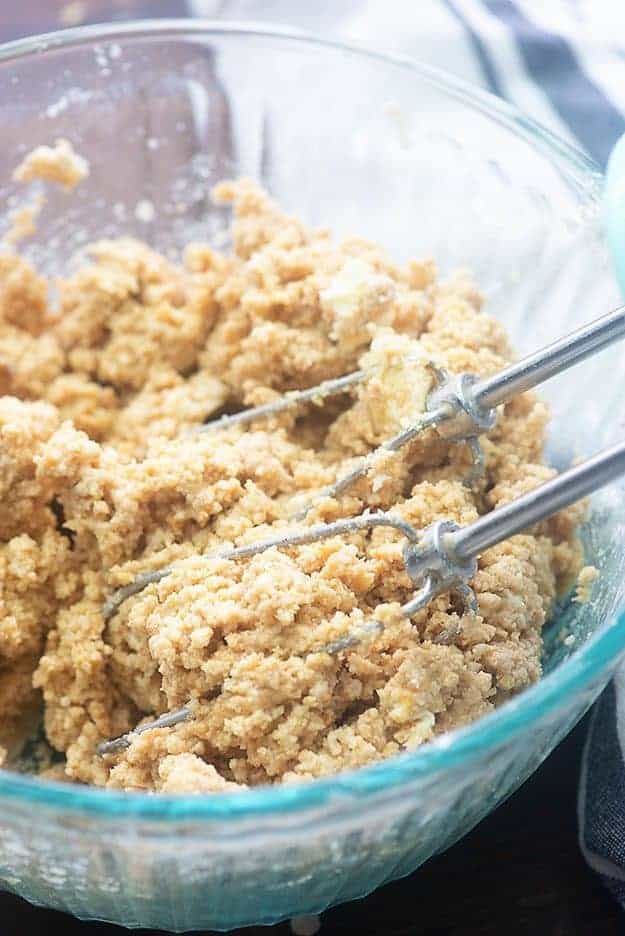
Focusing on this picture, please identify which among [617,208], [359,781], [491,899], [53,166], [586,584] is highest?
[53,166]

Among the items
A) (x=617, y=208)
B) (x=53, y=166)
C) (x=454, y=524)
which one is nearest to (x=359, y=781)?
(x=454, y=524)

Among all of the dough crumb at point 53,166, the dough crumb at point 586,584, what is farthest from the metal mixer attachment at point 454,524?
the dough crumb at point 53,166

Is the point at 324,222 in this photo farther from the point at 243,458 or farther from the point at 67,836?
the point at 67,836

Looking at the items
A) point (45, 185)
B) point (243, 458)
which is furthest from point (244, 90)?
point (243, 458)

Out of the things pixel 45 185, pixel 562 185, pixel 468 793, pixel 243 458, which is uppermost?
pixel 45 185

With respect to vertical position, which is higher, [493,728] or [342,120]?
[342,120]

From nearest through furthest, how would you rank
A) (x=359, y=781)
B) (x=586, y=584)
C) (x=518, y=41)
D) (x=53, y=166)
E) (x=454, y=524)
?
(x=359, y=781)
(x=454, y=524)
(x=586, y=584)
(x=53, y=166)
(x=518, y=41)

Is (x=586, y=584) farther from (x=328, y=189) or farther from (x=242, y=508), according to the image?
(x=328, y=189)

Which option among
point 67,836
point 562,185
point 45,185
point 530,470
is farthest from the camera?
point 45,185
